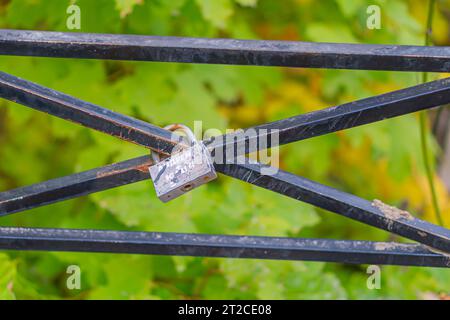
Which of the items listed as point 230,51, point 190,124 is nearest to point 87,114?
point 230,51

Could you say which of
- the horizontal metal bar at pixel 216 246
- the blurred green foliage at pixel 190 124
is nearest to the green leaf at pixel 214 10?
the blurred green foliage at pixel 190 124

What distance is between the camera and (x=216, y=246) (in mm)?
1181

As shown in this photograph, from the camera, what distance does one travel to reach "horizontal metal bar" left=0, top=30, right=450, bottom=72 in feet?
3.36

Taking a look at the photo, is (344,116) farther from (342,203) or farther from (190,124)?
(190,124)

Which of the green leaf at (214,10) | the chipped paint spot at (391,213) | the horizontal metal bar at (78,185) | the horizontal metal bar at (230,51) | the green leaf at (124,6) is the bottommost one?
the chipped paint spot at (391,213)

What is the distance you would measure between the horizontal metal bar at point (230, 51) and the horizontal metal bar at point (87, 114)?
0.23 feet

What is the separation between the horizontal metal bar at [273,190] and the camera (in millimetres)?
1058

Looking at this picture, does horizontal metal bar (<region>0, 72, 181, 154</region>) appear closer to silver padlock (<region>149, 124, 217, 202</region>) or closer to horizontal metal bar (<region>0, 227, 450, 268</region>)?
silver padlock (<region>149, 124, 217, 202</region>)

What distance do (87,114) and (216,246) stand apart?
37 centimetres

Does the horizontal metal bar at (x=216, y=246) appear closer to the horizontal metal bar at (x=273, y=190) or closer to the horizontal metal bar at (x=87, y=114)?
the horizontal metal bar at (x=273, y=190)

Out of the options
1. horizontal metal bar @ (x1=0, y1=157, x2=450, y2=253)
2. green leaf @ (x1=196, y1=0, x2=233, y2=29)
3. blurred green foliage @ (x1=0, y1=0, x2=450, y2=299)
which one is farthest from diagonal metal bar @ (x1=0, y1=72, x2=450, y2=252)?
green leaf @ (x1=196, y1=0, x2=233, y2=29)

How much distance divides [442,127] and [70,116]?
282cm

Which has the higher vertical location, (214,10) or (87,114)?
(214,10)

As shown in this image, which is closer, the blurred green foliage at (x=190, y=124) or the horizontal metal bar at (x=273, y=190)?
the horizontal metal bar at (x=273, y=190)
